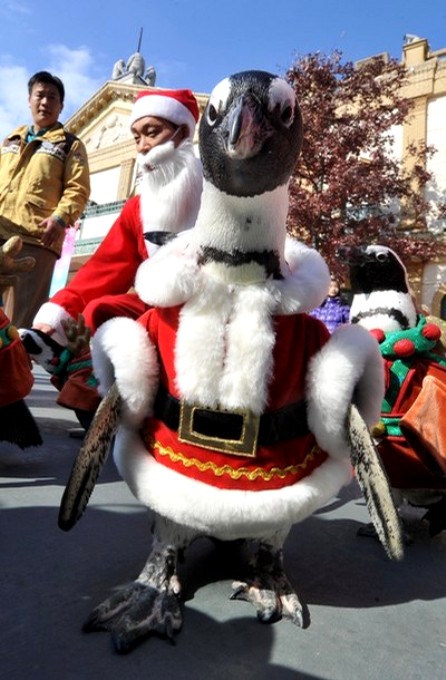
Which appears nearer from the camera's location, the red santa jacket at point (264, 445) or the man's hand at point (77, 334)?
the red santa jacket at point (264, 445)

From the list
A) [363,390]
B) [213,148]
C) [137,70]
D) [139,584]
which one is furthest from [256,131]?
[137,70]

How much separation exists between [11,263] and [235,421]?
1.11 m

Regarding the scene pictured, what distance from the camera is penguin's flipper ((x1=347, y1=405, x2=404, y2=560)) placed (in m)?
1.01

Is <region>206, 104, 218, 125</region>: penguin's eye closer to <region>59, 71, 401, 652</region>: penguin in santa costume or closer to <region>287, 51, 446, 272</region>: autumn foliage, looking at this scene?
<region>59, 71, 401, 652</region>: penguin in santa costume

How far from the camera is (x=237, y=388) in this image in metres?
1.07

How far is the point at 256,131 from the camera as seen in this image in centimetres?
103

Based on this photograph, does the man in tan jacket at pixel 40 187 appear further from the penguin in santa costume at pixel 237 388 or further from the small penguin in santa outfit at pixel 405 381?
the penguin in santa costume at pixel 237 388

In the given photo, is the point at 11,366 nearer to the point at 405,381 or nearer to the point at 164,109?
the point at 164,109

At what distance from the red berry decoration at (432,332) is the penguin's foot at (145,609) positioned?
120 cm

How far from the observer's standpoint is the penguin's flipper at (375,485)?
1010 mm

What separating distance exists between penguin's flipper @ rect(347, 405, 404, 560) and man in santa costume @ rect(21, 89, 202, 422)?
102 centimetres

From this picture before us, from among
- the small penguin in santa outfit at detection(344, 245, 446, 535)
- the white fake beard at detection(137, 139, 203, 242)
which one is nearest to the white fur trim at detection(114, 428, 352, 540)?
the small penguin in santa outfit at detection(344, 245, 446, 535)

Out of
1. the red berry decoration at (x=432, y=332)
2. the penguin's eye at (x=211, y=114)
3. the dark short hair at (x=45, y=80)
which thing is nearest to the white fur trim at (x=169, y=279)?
the penguin's eye at (x=211, y=114)

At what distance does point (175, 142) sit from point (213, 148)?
4.14 ft
